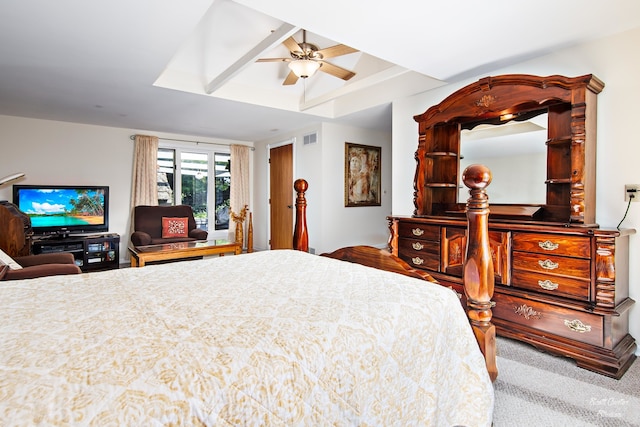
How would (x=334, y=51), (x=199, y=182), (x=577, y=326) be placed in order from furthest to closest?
1. (x=199, y=182)
2. (x=334, y=51)
3. (x=577, y=326)

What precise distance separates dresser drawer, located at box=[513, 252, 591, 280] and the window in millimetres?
5710

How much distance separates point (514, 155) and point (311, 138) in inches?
131

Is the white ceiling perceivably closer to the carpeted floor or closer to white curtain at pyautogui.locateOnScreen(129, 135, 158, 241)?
white curtain at pyautogui.locateOnScreen(129, 135, 158, 241)

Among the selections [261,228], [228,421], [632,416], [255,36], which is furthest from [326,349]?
[261,228]

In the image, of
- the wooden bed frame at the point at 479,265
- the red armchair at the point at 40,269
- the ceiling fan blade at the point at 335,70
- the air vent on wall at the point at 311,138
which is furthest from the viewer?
the air vent on wall at the point at 311,138

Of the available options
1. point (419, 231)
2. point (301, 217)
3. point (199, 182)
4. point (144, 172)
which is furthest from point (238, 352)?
point (199, 182)

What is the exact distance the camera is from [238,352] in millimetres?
777

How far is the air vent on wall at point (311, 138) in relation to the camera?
553 cm

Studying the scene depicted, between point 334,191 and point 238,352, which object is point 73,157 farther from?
point 238,352

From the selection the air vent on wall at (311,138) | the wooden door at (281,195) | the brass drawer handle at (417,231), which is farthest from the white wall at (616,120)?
the wooden door at (281,195)

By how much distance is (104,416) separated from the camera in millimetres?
578

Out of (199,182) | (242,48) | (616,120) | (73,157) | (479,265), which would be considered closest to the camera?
(479,265)

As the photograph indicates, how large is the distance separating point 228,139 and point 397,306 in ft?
21.3

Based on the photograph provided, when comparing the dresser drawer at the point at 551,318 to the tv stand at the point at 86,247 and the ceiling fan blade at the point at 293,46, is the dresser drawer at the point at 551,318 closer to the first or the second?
the ceiling fan blade at the point at 293,46
